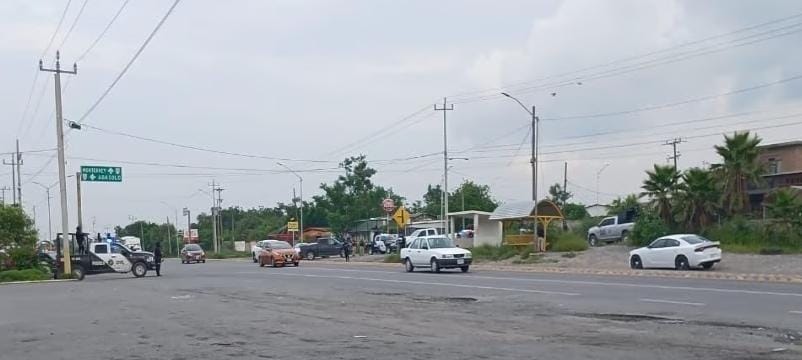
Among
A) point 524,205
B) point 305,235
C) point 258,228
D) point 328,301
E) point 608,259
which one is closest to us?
point 328,301

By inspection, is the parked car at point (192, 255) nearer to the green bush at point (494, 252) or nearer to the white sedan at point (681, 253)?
the green bush at point (494, 252)

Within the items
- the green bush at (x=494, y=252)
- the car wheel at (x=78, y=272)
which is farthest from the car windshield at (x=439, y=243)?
the car wheel at (x=78, y=272)

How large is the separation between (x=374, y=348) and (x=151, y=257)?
34.7 meters

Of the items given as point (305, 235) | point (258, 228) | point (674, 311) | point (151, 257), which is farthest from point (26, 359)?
point (258, 228)

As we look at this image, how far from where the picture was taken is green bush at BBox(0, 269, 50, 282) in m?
43.2

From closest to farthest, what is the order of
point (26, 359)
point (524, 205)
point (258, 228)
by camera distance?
point (26, 359)
point (524, 205)
point (258, 228)

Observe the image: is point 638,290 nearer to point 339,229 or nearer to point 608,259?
point 608,259

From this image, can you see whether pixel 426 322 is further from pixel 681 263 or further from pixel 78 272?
pixel 78 272

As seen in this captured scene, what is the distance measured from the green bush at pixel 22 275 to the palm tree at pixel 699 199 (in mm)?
32620

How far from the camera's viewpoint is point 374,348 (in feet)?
42.8

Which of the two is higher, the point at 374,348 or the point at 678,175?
the point at 678,175

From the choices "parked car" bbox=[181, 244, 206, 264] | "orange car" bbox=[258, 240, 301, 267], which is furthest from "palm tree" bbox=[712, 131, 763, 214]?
"parked car" bbox=[181, 244, 206, 264]

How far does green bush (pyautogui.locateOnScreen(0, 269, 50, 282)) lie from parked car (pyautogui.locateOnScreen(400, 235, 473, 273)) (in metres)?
18.4

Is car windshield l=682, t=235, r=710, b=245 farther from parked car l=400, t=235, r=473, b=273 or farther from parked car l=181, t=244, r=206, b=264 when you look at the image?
parked car l=181, t=244, r=206, b=264
